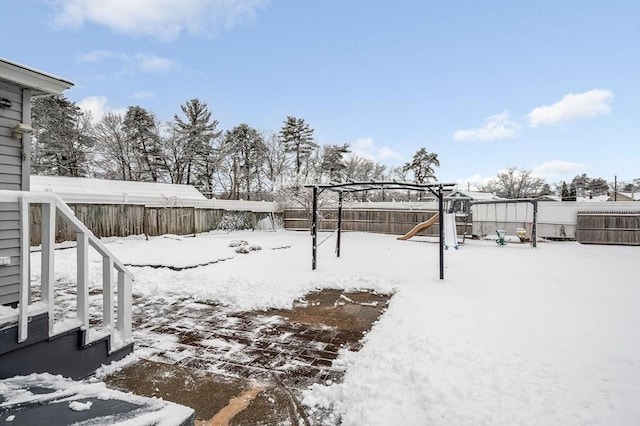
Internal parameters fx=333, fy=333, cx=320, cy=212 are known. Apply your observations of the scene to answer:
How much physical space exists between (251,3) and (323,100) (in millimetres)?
8521

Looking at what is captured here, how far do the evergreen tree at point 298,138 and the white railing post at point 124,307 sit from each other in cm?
2298

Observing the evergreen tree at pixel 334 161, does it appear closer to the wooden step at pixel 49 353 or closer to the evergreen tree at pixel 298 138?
the evergreen tree at pixel 298 138

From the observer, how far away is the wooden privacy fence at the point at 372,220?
16.0 meters

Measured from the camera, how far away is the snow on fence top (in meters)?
11.6

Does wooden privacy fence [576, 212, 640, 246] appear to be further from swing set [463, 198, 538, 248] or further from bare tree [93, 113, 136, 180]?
bare tree [93, 113, 136, 180]

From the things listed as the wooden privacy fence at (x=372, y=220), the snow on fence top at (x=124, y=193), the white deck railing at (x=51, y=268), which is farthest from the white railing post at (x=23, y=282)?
the wooden privacy fence at (x=372, y=220)

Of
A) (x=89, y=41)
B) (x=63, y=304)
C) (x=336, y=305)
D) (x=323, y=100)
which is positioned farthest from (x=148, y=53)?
(x=336, y=305)

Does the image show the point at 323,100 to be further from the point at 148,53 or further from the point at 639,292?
the point at 639,292

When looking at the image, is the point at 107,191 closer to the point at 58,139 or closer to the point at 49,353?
the point at 58,139

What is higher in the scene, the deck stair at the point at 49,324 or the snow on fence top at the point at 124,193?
the snow on fence top at the point at 124,193

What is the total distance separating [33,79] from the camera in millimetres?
3121

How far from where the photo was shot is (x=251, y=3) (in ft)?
28.3

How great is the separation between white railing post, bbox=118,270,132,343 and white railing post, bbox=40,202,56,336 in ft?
2.21

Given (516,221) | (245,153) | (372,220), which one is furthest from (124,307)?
(245,153)
